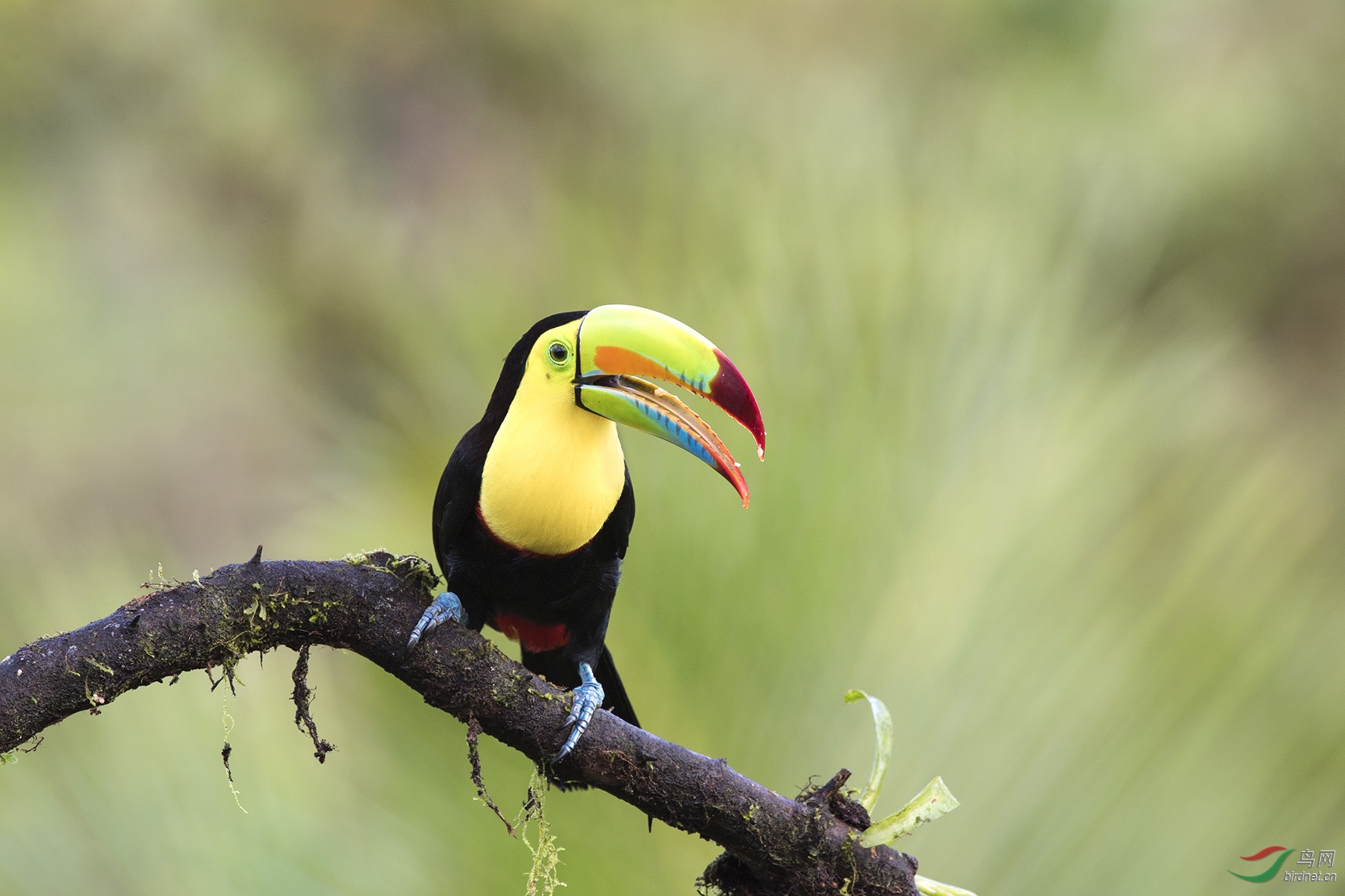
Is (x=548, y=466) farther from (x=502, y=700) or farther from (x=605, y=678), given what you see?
(x=605, y=678)

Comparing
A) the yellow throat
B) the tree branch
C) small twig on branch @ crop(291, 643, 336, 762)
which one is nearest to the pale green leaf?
the tree branch

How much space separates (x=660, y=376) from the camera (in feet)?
6.66

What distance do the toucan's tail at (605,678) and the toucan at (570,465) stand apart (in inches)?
2.0

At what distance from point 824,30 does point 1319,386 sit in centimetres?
310

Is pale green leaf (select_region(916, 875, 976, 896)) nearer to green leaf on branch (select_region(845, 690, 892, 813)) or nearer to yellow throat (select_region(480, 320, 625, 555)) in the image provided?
green leaf on branch (select_region(845, 690, 892, 813))

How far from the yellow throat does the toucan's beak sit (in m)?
0.05

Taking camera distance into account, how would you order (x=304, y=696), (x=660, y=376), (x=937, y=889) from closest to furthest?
(x=304, y=696)
(x=937, y=889)
(x=660, y=376)

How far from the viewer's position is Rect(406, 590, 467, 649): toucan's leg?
1.75m

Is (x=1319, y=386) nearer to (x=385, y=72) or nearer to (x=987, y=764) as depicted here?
(x=987, y=764)

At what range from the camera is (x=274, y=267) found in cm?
634

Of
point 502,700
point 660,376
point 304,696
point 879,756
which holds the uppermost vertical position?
point 660,376

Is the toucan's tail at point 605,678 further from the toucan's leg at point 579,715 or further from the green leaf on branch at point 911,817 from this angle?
the green leaf on branch at point 911,817

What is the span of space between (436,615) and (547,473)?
1.23 feet

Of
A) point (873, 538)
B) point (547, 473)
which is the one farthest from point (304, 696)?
point (873, 538)
